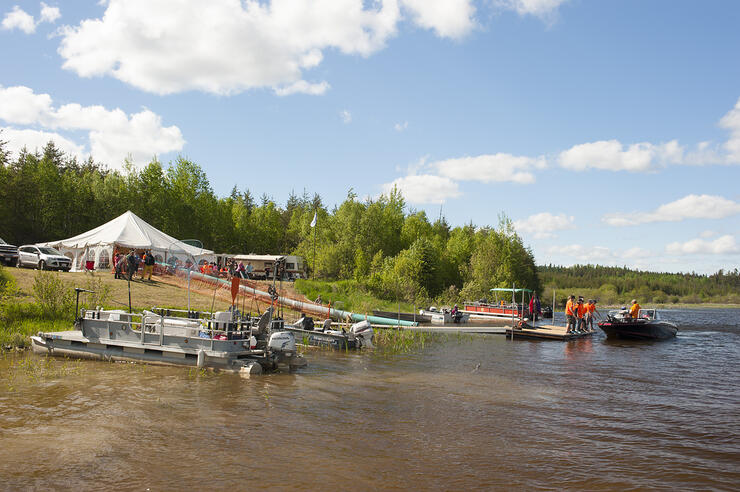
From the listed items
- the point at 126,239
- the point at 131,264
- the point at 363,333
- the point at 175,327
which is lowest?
the point at 363,333

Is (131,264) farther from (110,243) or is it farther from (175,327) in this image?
(175,327)

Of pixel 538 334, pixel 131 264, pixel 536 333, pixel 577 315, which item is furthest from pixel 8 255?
pixel 577 315

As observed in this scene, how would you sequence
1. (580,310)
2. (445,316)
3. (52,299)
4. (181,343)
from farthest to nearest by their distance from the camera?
(445,316) → (580,310) → (52,299) → (181,343)

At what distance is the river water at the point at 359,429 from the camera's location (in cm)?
879

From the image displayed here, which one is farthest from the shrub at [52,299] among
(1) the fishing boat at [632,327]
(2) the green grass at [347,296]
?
(1) the fishing boat at [632,327]

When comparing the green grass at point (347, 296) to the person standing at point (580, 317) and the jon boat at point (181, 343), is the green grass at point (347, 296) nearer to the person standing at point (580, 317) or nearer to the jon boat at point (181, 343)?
the person standing at point (580, 317)

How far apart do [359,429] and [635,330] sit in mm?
28919

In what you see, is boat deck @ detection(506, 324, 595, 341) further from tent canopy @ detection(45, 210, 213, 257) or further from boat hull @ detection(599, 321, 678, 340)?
tent canopy @ detection(45, 210, 213, 257)

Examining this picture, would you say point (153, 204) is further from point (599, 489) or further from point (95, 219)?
Answer: point (599, 489)

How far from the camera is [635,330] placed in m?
34.6

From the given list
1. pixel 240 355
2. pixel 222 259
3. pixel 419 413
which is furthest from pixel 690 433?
pixel 222 259

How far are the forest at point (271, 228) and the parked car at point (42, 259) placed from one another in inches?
711

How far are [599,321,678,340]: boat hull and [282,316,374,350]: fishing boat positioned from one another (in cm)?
1810

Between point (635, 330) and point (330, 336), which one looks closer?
point (330, 336)
